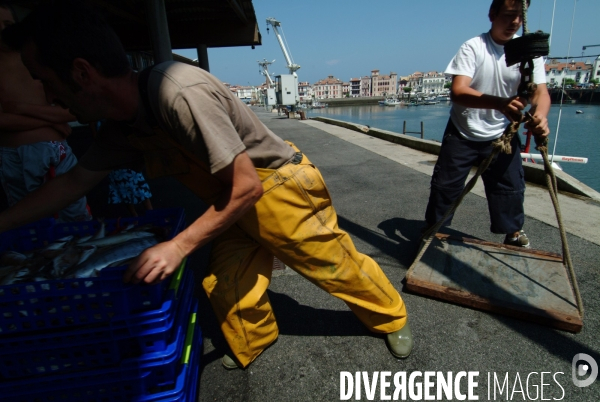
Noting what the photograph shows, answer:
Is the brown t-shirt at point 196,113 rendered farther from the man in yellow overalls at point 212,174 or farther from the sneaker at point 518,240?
the sneaker at point 518,240

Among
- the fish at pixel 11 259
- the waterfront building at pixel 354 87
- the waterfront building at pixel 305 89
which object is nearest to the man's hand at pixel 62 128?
the fish at pixel 11 259

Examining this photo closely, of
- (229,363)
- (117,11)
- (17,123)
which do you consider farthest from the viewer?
(117,11)

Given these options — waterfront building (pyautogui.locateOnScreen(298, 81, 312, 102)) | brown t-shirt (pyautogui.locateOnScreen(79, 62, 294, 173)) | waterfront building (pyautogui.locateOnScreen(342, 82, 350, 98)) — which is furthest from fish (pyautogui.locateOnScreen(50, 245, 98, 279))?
waterfront building (pyautogui.locateOnScreen(342, 82, 350, 98))

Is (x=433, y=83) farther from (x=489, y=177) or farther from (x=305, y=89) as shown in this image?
(x=489, y=177)

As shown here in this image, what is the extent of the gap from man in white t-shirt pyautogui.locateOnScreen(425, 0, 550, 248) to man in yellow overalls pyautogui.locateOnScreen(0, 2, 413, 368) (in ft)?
4.68

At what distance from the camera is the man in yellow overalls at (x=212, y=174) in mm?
1122

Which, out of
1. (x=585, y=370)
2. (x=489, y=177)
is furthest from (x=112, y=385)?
(x=489, y=177)

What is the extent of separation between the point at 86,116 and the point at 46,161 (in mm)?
1421

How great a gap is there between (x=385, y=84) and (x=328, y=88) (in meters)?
24.9

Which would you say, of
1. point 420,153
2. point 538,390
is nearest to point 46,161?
point 538,390

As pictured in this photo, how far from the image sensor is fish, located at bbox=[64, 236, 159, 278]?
126cm

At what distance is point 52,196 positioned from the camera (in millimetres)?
1659

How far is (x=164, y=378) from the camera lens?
1.39 metres

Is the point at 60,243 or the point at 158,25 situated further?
the point at 158,25
